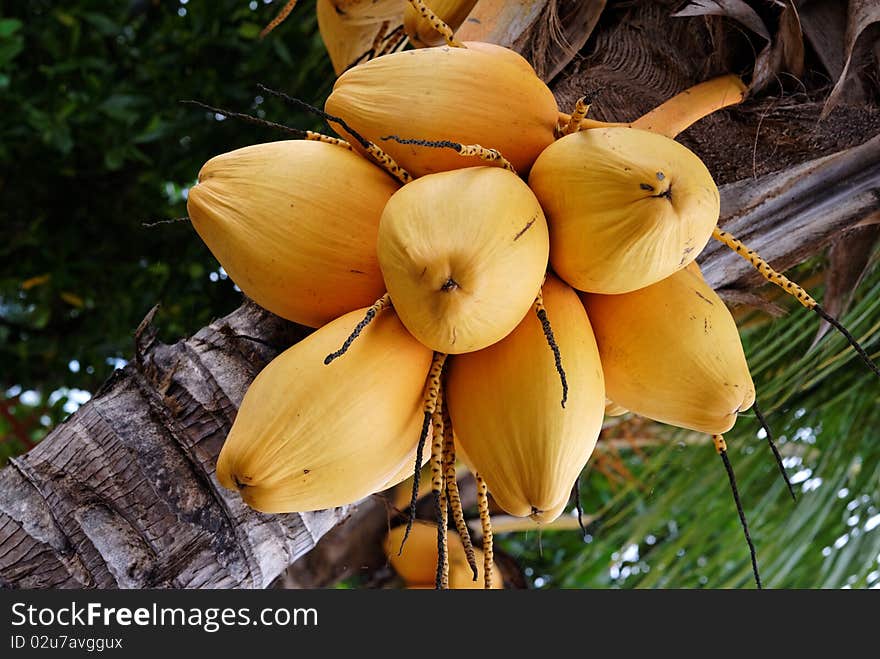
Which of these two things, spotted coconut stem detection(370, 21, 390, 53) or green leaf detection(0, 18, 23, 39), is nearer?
spotted coconut stem detection(370, 21, 390, 53)

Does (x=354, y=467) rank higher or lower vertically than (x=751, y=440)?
higher

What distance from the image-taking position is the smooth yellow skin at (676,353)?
103 cm

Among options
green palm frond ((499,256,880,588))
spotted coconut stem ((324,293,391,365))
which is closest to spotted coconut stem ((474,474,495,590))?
spotted coconut stem ((324,293,391,365))

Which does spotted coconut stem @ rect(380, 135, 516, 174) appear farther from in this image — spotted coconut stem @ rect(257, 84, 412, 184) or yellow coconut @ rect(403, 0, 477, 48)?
yellow coconut @ rect(403, 0, 477, 48)

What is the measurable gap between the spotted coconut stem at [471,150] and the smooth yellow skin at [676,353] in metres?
0.22

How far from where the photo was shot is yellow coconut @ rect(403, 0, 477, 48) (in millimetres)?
1367

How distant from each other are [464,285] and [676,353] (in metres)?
0.31

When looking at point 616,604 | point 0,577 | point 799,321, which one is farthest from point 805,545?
point 0,577

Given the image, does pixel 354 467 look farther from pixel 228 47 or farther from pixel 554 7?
pixel 228 47

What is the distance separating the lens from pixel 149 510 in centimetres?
114

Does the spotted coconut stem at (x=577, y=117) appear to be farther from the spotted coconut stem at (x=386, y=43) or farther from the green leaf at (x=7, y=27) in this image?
the green leaf at (x=7, y=27)

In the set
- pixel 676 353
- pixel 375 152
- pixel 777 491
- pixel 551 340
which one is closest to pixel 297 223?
pixel 375 152

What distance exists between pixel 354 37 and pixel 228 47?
108 centimetres

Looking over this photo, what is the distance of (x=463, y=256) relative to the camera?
886mm
